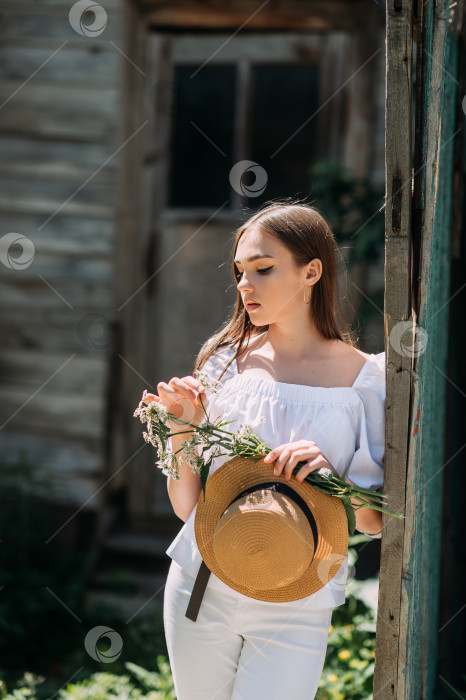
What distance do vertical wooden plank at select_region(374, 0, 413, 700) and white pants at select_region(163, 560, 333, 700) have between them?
16cm

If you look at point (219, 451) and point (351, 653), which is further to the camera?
point (351, 653)

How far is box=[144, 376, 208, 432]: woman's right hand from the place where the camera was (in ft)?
5.91

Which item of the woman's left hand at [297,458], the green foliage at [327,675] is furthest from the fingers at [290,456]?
the green foliage at [327,675]

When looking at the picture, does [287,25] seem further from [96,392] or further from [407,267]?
[407,267]

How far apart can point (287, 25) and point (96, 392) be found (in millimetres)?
2328

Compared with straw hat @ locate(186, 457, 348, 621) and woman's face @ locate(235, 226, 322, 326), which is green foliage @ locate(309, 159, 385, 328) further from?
straw hat @ locate(186, 457, 348, 621)

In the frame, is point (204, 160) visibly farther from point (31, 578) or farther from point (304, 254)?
point (304, 254)

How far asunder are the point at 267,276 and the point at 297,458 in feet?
1.56
